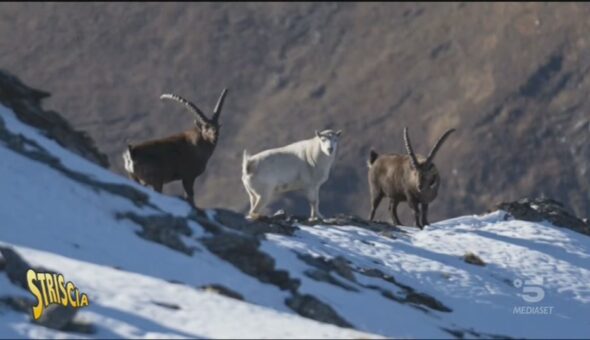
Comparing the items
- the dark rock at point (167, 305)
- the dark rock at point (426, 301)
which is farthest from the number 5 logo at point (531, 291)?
the dark rock at point (167, 305)

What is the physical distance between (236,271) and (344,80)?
109361 millimetres

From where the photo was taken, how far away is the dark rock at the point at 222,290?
26.2 meters

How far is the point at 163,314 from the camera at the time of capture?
2469cm

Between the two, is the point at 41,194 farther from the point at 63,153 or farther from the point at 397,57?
the point at 397,57

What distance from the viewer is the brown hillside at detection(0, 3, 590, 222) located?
120438 millimetres

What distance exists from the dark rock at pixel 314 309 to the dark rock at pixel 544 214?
10.5 meters

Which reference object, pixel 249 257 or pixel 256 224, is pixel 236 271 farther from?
pixel 256 224

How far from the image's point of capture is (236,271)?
27594 mm

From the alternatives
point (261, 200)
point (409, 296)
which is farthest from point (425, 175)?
point (409, 296)

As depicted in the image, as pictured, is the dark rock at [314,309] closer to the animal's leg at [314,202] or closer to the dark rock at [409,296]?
the dark rock at [409,296]

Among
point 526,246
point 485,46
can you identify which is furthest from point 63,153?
point 485,46

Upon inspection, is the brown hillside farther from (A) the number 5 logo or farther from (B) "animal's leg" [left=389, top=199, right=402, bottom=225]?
(A) the number 5 logo

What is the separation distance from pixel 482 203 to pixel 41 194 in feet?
294

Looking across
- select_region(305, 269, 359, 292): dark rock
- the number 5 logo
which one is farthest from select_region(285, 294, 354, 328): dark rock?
the number 5 logo
